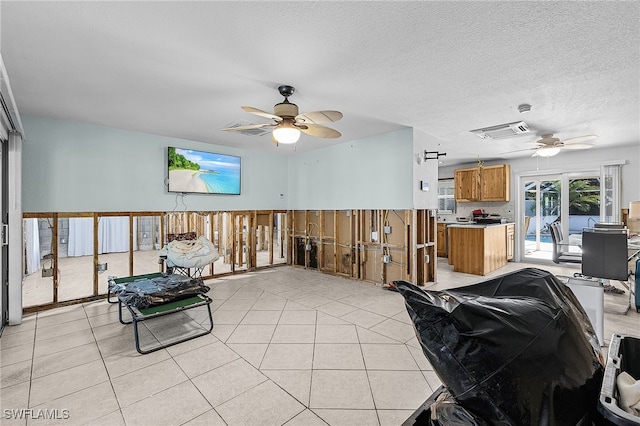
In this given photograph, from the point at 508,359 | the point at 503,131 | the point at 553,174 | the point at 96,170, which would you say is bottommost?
the point at 508,359

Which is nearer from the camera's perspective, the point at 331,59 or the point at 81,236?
the point at 331,59

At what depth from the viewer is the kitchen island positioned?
5.52 m

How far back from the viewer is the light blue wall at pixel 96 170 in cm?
381

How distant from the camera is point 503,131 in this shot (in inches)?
171

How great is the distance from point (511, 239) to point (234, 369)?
6699 millimetres

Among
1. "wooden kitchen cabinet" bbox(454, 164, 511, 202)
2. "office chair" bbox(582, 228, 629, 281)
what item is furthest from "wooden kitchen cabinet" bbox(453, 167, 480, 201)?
A: "office chair" bbox(582, 228, 629, 281)

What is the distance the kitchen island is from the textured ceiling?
2344mm

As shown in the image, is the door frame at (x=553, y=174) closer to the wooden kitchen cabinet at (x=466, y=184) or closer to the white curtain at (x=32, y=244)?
the wooden kitchen cabinet at (x=466, y=184)

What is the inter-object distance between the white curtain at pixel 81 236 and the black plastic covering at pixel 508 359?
485cm

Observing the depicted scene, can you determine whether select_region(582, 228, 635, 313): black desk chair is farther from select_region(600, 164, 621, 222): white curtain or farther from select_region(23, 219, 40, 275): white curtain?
select_region(23, 219, 40, 275): white curtain

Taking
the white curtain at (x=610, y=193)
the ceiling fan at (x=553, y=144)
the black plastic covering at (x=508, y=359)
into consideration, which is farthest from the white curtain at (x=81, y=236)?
the white curtain at (x=610, y=193)

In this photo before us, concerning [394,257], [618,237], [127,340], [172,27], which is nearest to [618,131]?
[618,237]

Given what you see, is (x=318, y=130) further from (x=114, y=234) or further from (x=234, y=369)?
(x=114, y=234)

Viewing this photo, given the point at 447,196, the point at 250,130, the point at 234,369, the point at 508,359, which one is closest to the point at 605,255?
the point at 508,359
